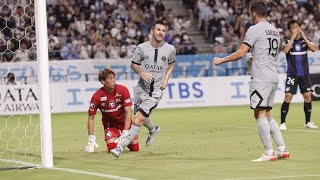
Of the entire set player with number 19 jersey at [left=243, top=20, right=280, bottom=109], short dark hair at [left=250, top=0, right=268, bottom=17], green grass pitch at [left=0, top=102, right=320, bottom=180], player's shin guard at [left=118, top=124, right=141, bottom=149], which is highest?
short dark hair at [left=250, top=0, right=268, bottom=17]

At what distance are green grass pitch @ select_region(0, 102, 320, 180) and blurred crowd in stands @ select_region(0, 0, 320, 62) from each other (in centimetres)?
870

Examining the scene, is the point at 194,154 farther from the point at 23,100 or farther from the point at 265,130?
the point at 23,100

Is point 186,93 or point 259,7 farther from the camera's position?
point 186,93

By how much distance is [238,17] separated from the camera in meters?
35.2

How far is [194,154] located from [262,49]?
7.42 feet

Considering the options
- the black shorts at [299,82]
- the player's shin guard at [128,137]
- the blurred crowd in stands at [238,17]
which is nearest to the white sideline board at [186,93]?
the blurred crowd in stands at [238,17]

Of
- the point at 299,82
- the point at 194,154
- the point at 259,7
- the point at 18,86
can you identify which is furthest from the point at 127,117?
the point at 18,86

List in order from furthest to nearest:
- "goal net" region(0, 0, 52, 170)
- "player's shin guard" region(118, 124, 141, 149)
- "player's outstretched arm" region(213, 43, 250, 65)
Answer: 1. "player's shin guard" region(118, 124, 141, 149)
2. "goal net" region(0, 0, 52, 170)
3. "player's outstretched arm" region(213, 43, 250, 65)

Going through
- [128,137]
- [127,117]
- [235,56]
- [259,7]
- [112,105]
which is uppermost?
[259,7]

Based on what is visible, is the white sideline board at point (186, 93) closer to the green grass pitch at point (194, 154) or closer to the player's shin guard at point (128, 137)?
the green grass pitch at point (194, 154)

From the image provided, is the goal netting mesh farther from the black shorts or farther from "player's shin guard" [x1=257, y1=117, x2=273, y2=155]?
"player's shin guard" [x1=257, y1=117, x2=273, y2=155]

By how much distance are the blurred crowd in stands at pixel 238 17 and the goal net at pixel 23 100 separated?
27.3ft

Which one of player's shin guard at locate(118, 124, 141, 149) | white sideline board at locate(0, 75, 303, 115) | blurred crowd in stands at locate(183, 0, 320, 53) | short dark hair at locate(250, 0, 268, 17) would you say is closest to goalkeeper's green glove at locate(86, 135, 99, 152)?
player's shin guard at locate(118, 124, 141, 149)

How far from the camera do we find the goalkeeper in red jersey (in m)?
14.1
